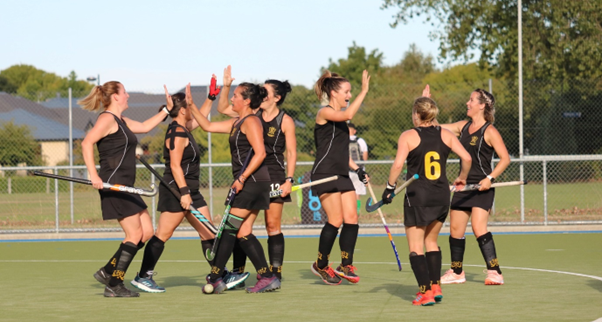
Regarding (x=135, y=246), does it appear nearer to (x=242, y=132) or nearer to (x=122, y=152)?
(x=122, y=152)

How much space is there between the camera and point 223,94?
354 inches

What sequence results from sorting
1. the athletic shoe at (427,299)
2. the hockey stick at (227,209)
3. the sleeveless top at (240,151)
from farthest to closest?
the sleeveless top at (240,151), the hockey stick at (227,209), the athletic shoe at (427,299)

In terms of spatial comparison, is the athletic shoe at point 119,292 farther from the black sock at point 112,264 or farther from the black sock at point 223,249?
the black sock at point 223,249

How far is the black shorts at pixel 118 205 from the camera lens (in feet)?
25.7

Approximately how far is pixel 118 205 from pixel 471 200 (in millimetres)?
3435

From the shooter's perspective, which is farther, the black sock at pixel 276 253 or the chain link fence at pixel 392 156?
the chain link fence at pixel 392 156

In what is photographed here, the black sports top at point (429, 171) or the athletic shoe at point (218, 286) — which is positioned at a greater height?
the black sports top at point (429, 171)

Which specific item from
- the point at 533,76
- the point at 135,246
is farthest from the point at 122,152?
the point at 533,76

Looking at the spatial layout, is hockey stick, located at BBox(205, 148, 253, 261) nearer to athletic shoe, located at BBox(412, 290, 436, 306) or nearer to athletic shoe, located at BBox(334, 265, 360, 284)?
athletic shoe, located at BBox(334, 265, 360, 284)

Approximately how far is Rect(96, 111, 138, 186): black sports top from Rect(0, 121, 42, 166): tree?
12.2 m

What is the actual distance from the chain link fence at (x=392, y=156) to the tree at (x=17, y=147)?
22 millimetres

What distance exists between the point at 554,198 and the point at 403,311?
1571cm

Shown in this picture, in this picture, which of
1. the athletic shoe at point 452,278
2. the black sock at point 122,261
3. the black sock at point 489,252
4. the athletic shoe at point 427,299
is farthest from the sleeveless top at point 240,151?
the black sock at point 489,252

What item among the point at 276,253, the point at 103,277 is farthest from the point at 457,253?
the point at 103,277
